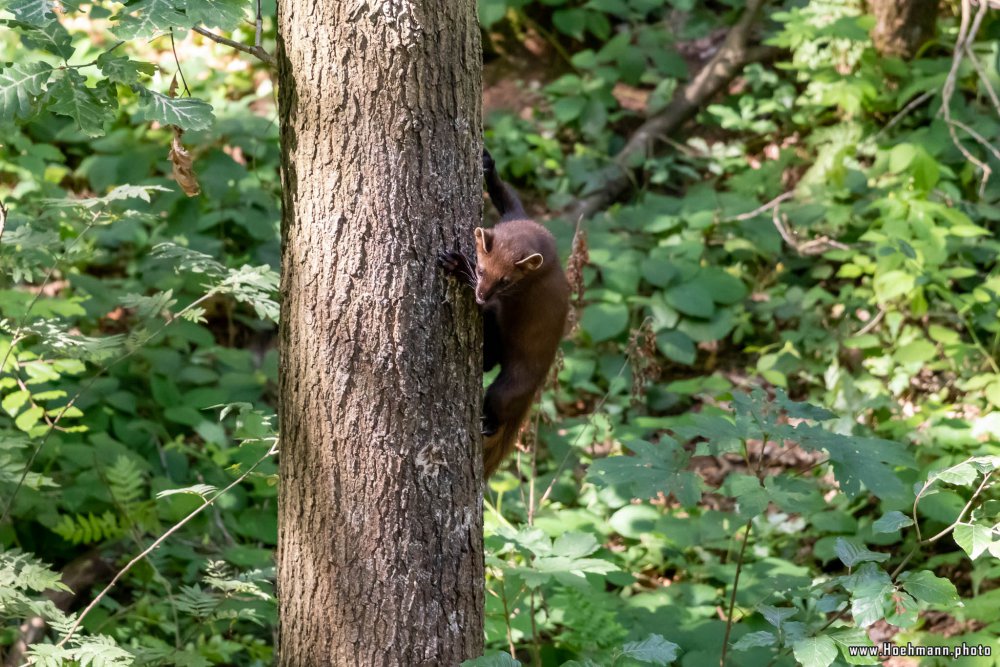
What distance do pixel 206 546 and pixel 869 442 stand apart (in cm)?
313

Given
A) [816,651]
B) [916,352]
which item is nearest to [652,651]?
[816,651]

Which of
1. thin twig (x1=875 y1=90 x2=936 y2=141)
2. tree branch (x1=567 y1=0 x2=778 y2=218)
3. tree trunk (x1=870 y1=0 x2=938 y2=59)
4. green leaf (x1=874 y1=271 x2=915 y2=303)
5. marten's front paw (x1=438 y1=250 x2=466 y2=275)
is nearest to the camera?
marten's front paw (x1=438 y1=250 x2=466 y2=275)

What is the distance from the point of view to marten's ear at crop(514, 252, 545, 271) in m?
3.33

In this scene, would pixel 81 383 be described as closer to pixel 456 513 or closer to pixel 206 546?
pixel 206 546

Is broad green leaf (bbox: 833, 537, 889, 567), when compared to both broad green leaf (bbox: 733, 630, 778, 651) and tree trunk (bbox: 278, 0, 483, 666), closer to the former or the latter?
broad green leaf (bbox: 733, 630, 778, 651)

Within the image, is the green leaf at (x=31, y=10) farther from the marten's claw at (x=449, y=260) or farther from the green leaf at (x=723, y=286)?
the green leaf at (x=723, y=286)

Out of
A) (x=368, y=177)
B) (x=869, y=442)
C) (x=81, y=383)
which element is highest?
(x=368, y=177)

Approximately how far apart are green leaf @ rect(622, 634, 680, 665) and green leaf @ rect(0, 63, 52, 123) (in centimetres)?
234

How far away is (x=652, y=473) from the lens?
3236 mm

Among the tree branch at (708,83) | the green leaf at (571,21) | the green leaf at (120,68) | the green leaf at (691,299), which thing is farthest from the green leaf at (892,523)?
the green leaf at (571,21)

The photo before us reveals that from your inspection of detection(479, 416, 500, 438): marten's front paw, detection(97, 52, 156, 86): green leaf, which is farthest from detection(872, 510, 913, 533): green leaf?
detection(97, 52, 156, 86): green leaf

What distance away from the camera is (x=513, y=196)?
12.6 ft

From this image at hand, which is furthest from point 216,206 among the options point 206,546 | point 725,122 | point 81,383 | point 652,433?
point 725,122

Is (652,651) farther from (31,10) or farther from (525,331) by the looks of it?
(31,10)
